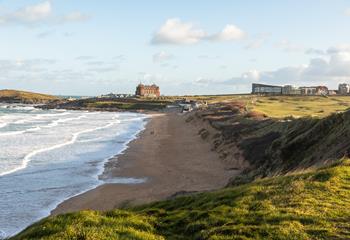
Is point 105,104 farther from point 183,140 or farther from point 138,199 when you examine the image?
point 138,199

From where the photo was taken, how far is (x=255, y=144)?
109ft

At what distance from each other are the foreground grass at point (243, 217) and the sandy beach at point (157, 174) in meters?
9.06

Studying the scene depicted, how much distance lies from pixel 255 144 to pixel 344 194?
21.4m

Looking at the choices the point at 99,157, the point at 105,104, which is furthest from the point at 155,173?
the point at 105,104

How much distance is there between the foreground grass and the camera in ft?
31.5

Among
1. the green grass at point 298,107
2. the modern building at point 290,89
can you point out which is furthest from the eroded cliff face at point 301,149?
the modern building at point 290,89

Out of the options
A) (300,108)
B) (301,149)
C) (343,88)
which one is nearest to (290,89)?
(343,88)

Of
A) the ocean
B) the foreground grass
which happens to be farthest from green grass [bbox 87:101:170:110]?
the foreground grass

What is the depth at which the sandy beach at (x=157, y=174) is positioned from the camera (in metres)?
23.5

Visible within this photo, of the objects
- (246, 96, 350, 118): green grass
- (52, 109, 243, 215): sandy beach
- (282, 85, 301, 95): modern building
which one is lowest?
(52, 109, 243, 215): sandy beach

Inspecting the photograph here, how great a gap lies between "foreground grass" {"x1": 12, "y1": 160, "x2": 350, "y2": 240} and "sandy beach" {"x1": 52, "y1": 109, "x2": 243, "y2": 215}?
9.06 metres

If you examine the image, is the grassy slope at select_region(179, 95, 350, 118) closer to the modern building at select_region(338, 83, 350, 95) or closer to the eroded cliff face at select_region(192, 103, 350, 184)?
the eroded cliff face at select_region(192, 103, 350, 184)

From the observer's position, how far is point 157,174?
104ft

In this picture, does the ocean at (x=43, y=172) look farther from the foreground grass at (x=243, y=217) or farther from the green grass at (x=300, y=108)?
the green grass at (x=300, y=108)
